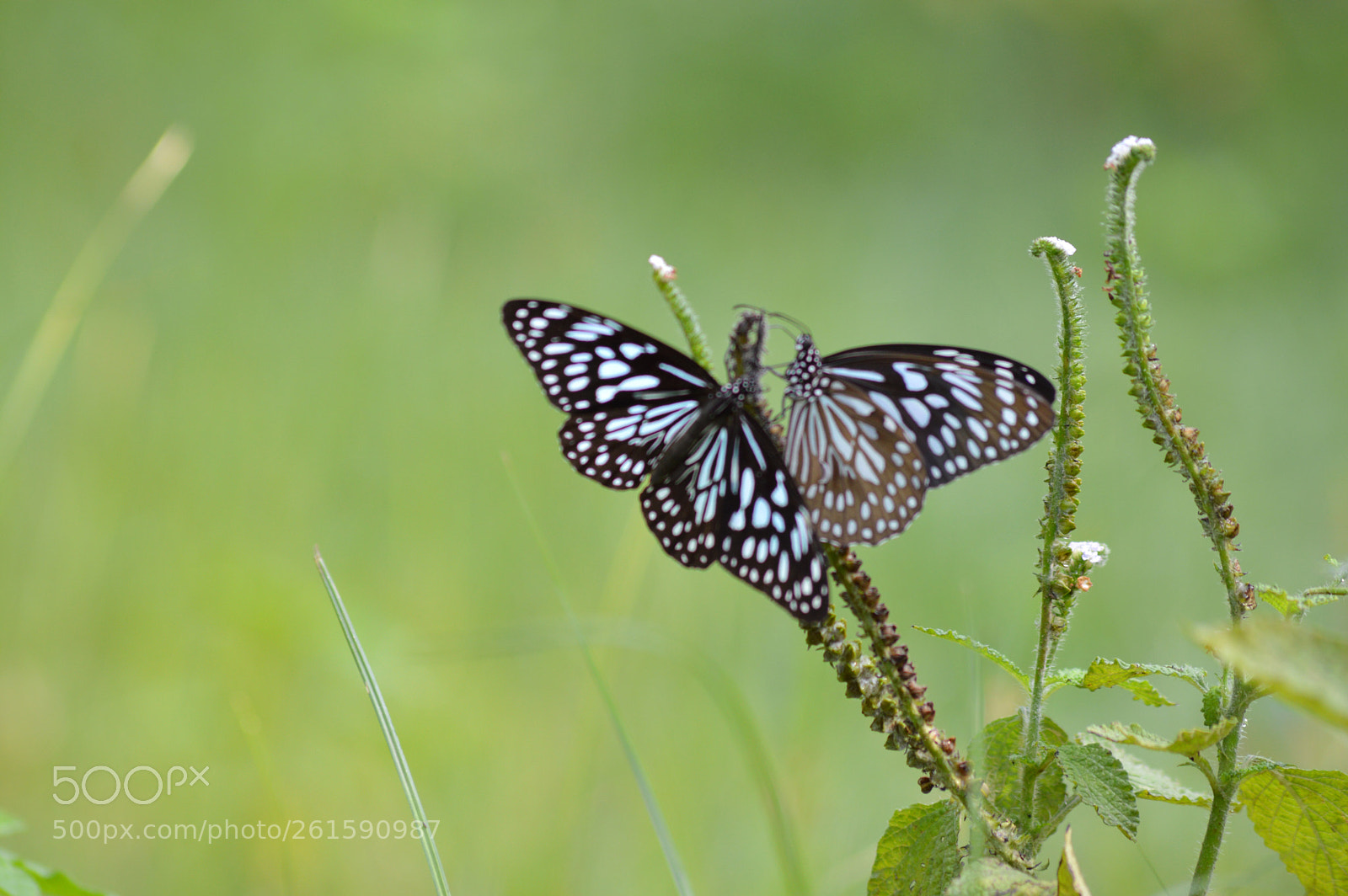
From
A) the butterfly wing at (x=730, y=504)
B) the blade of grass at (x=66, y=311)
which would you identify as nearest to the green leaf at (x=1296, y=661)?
the butterfly wing at (x=730, y=504)

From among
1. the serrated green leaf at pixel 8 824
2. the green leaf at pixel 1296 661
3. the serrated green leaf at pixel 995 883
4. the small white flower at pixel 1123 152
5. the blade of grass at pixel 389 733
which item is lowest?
the serrated green leaf at pixel 8 824

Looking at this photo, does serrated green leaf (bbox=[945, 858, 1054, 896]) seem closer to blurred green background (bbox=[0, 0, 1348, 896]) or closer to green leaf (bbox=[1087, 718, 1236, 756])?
green leaf (bbox=[1087, 718, 1236, 756])

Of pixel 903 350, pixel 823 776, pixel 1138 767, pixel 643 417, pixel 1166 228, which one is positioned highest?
pixel 1166 228

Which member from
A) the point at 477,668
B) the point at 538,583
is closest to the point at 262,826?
the point at 477,668

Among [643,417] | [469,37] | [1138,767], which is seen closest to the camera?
[1138,767]

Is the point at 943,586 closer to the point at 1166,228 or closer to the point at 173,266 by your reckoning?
Answer: the point at 173,266

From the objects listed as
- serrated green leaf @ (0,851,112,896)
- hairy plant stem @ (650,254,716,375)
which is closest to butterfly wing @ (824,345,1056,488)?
hairy plant stem @ (650,254,716,375)

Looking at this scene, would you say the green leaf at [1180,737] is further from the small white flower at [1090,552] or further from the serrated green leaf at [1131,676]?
the small white flower at [1090,552]
